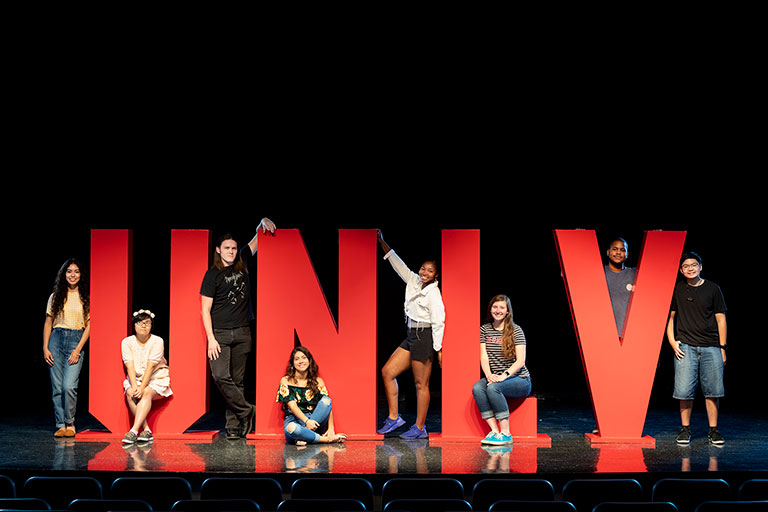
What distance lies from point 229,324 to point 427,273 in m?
1.76

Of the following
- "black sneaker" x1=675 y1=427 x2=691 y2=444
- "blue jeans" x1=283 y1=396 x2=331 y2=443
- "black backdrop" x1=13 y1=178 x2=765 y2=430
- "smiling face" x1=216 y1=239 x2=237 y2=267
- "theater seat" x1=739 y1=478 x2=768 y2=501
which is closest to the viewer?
"theater seat" x1=739 y1=478 x2=768 y2=501

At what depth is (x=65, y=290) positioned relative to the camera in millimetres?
6520

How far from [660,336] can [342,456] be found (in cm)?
288

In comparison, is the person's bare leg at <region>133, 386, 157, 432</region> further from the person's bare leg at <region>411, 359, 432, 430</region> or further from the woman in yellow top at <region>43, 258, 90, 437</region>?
the person's bare leg at <region>411, 359, 432, 430</region>

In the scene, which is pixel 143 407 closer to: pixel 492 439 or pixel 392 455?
pixel 392 455

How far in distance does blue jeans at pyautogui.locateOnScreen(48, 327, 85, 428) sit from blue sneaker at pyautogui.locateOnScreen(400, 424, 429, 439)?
9.40 feet

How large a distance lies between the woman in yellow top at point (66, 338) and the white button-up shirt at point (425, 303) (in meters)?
2.75

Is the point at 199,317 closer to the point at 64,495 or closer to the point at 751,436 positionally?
the point at 64,495

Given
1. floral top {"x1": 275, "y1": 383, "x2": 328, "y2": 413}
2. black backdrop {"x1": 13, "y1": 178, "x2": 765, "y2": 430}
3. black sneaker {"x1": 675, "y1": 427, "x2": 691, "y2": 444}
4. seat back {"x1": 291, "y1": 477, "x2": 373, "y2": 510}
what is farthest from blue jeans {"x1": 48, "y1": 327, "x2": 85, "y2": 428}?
black sneaker {"x1": 675, "y1": 427, "x2": 691, "y2": 444}

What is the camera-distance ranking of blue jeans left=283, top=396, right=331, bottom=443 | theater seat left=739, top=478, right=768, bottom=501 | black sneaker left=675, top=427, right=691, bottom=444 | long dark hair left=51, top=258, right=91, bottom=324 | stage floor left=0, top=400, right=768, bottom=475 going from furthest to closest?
long dark hair left=51, top=258, right=91, bottom=324 < black sneaker left=675, top=427, right=691, bottom=444 < blue jeans left=283, top=396, right=331, bottom=443 < stage floor left=0, top=400, right=768, bottom=475 < theater seat left=739, top=478, right=768, bottom=501

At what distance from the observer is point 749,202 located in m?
8.53

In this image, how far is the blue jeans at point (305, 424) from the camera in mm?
6023

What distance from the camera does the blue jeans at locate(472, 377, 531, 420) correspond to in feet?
20.2

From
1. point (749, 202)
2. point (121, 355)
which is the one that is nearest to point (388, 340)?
point (121, 355)
